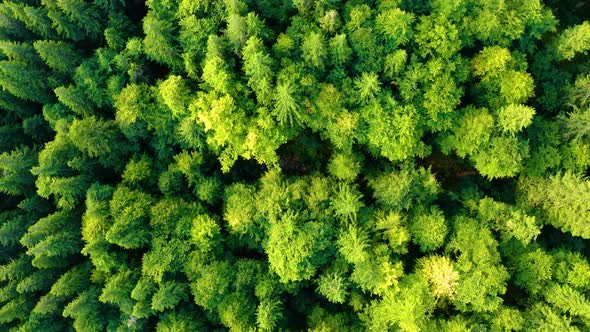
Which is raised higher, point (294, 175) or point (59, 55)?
point (59, 55)

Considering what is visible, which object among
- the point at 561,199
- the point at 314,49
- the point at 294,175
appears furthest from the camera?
the point at 294,175

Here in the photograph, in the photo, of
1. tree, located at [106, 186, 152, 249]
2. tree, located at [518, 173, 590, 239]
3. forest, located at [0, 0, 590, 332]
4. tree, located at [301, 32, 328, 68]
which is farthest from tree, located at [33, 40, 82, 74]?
tree, located at [518, 173, 590, 239]

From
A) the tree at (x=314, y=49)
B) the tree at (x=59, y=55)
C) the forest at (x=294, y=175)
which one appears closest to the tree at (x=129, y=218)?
the forest at (x=294, y=175)

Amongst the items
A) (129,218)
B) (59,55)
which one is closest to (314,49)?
(129,218)

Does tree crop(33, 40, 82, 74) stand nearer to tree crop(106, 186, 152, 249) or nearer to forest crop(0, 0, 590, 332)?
forest crop(0, 0, 590, 332)

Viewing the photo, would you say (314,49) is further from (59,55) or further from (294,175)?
(59,55)

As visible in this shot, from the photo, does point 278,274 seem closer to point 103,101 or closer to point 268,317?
point 268,317

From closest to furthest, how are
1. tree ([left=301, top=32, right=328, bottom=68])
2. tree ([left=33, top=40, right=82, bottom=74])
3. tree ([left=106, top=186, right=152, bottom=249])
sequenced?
tree ([left=301, top=32, right=328, bottom=68]) → tree ([left=106, top=186, right=152, bottom=249]) → tree ([left=33, top=40, right=82, bottom=74])

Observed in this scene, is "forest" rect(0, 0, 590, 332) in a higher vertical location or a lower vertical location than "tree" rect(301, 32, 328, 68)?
lower

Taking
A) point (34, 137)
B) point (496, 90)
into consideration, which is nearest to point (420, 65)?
Answer: point (496, 90)
